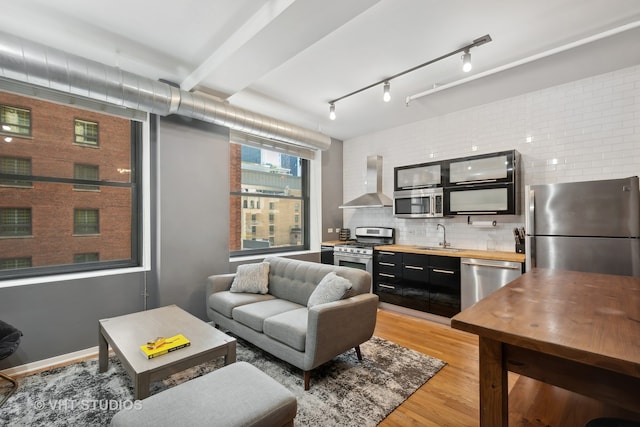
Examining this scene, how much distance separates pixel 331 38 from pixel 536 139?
2966 millimetres

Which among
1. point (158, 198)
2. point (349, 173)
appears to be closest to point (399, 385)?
point (158, 198)

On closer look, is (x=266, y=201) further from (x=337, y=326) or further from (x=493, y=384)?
(x=493, y=384)

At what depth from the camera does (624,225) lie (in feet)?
8.60

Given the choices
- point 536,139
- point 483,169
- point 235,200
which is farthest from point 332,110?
point 536,139

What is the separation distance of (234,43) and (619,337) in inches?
118

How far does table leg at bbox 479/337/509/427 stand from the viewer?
113cm

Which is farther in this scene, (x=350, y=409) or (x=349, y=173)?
(x=349, y=173)

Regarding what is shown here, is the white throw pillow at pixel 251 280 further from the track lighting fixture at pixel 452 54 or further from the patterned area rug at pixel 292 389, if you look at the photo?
the track lighting fixture at pixel 452 54

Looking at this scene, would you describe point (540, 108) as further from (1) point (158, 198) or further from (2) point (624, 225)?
(1) point (158, 198)

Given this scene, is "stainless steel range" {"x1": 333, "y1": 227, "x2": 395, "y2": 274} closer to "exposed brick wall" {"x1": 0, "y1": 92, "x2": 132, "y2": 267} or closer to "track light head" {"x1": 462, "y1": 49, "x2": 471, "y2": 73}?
"track light head" {"x1": 462, "y1": 49, "x2": 471, "y2": 73}

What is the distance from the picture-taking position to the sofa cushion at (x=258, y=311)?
2.72 m

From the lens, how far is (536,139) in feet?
12.0

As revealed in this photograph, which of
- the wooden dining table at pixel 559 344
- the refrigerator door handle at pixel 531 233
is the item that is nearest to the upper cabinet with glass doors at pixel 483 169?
the refrigerator door handle at pixel 531 233

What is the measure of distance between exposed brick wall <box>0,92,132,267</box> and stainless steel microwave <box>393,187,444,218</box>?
381 centimetres
